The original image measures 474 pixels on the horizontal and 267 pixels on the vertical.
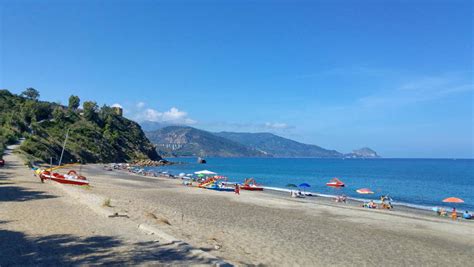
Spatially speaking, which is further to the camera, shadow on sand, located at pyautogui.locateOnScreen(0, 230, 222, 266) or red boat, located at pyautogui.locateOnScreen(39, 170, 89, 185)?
red boat, located at pyautogui.locateOnScreen(39, 170, 89, 185)

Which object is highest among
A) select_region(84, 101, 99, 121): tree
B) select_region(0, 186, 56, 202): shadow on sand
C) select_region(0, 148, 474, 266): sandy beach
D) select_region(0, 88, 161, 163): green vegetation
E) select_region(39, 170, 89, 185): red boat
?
select_region(84, 101, 99, 121): tree

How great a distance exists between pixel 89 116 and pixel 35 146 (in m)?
67.2

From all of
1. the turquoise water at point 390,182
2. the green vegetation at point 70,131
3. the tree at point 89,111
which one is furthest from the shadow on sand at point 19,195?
the tree at point 89,111

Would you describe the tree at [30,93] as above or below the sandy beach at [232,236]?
above

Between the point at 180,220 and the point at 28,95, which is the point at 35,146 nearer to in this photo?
the point at 180,220

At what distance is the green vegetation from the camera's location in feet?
243

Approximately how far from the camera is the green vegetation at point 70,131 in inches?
2918

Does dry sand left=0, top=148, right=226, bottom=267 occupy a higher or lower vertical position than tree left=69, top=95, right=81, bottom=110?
lower

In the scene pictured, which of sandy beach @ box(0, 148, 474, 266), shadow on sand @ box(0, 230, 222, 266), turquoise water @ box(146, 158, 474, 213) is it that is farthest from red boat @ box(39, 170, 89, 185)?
turquoise water @ box(146, 158, 474, 213)

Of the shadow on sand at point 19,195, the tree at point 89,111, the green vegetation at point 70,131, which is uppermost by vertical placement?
the tree at point 89,111

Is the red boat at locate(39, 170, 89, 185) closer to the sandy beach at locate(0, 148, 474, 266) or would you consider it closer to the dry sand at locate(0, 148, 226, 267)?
the sandy beach at locate(0, 148, 474, 266)

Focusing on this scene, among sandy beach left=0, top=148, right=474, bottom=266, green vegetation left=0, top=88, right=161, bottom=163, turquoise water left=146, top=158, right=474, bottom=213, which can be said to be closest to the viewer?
sandy beach left=0, top=148, right=474, bottom=266

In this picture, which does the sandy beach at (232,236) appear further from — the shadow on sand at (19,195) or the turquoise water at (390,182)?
the turquoise water at (390,182)

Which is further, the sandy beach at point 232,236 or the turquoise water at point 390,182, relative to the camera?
the turquoise water at point 390,182
